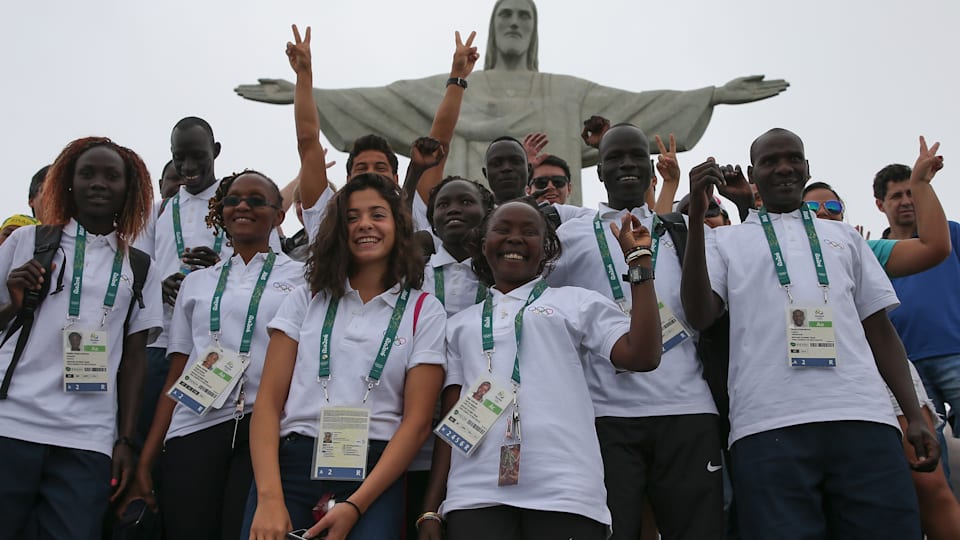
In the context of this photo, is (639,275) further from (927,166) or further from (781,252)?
(927,166)

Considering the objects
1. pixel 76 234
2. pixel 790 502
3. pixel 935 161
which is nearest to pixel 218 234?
pixel 76 234

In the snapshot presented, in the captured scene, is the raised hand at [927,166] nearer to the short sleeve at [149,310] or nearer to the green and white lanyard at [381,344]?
the green and white lanyard at [381,344]

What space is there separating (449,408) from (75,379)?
142cm

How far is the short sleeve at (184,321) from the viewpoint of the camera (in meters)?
3.85

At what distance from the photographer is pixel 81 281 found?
3.73 meters

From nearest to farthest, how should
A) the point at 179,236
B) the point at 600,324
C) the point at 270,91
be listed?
the point at 600,324 → the point at 179,236 → the point at 270,91

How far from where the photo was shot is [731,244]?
12.3 ft

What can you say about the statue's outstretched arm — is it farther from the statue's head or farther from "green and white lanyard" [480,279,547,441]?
the statue's head

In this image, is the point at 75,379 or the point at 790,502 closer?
the point at 790,502

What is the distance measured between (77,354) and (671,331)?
2239 mm

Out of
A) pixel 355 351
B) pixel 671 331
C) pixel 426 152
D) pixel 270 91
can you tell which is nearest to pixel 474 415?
pixel 355 351

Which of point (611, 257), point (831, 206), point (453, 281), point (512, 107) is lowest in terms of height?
point (453, 281)

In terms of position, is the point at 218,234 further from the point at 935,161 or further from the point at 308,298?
the point at 935,161

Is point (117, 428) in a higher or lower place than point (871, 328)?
lower
